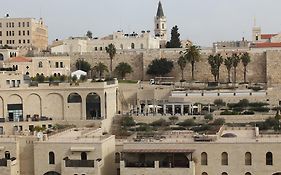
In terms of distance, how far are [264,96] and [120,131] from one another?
12.6m

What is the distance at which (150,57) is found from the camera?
6172 cm

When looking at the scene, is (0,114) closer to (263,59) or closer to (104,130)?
(104,130)

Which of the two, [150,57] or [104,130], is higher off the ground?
[150,57]

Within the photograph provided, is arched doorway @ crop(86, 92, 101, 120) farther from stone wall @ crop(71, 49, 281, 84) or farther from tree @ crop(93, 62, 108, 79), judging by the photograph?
stone wall @ crop(71, 49, 281, 84)

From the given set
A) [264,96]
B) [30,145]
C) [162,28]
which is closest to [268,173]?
[30,145]

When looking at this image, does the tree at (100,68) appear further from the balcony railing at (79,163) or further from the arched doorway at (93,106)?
the balcony railing at (79,163)

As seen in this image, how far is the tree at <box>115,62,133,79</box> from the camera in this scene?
59334 mm

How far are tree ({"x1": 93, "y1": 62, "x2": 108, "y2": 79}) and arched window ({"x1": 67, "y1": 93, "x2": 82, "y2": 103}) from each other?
1789 centimetres

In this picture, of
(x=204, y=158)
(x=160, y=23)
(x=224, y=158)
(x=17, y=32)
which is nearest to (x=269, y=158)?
(x=224, y=158)

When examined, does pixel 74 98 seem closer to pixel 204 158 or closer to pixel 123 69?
pixel 204 158

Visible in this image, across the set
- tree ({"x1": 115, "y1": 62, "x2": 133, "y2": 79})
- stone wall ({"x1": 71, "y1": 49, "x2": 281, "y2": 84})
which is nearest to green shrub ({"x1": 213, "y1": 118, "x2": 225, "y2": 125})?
stone wall ({"x1": 71, "y1": 49, "x2": 281, "y2": 84})

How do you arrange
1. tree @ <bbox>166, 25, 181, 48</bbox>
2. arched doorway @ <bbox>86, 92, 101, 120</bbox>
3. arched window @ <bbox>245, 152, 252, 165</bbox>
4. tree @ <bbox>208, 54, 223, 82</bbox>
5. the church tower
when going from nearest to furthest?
arched window @ <bbox>245, 152, 252, 165</bbox>, arched doorway @ <bbox>86, 92, 101, 120</bbox>, tree @ <bbox>208, 54, 223, 82</bbox>, tree @ <bbox>166, 25, 181, 48</bbox>, the church tower

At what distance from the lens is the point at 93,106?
40.9 meters

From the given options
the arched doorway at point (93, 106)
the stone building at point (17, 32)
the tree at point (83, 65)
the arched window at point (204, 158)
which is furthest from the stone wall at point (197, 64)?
the arched window at point (204, 158)
